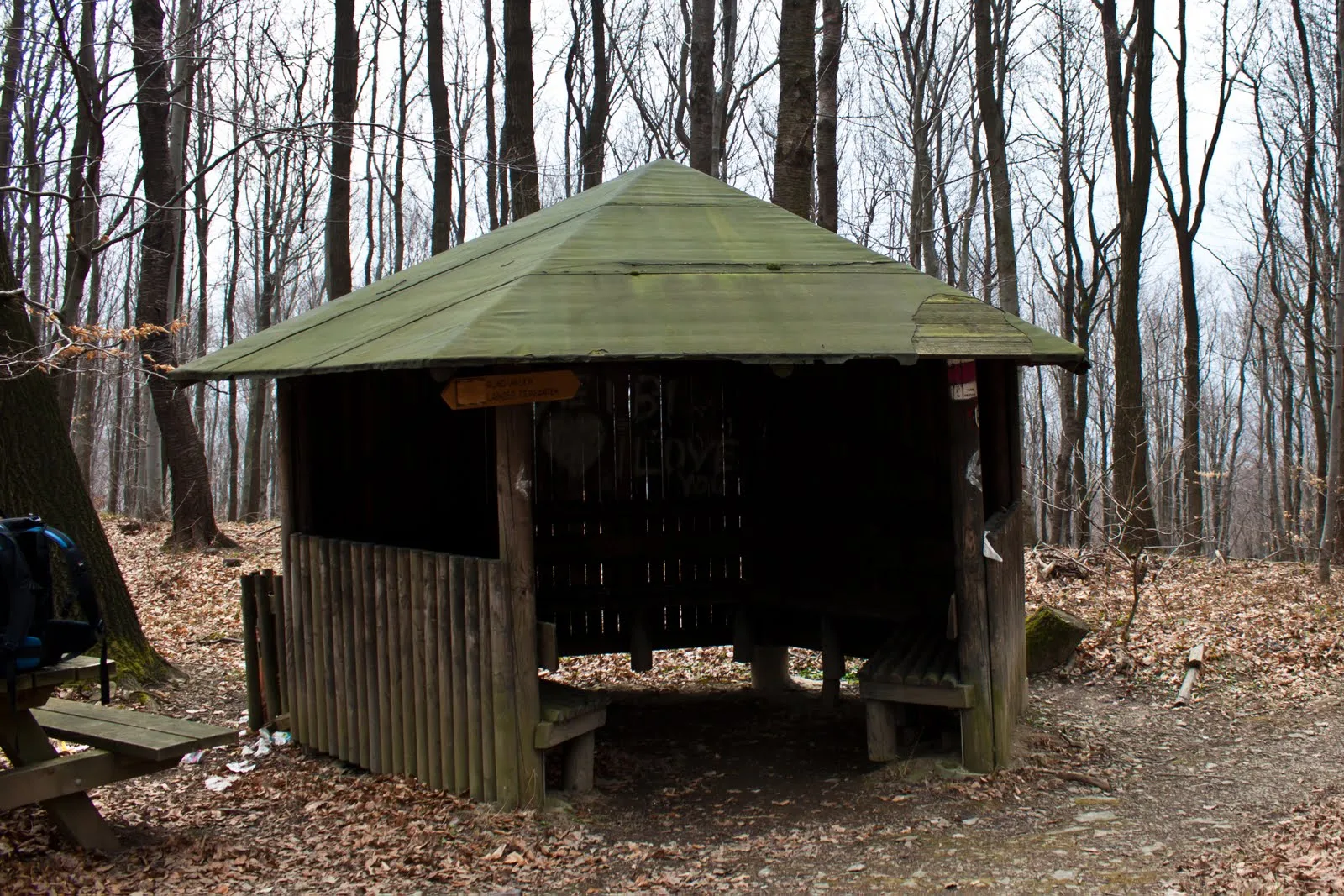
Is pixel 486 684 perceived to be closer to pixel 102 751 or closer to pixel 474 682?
pixel 474 682

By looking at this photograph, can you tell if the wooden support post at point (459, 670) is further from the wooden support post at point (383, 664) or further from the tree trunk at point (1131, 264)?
the tree trunk at point (1131, 264)

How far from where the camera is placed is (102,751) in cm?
496

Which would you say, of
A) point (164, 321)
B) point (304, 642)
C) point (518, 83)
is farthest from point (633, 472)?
point (164, 321)

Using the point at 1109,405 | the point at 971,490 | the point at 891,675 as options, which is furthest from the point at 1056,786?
the point at 1109,405

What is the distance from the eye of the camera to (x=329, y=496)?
295 inches

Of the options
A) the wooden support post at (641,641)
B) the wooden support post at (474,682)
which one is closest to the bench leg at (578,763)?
the wooden support post at (474,682)

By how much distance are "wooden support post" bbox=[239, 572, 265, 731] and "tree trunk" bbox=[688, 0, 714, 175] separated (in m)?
10.7

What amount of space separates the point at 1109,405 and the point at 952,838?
3508 cm

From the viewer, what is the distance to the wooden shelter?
5465 millimetres

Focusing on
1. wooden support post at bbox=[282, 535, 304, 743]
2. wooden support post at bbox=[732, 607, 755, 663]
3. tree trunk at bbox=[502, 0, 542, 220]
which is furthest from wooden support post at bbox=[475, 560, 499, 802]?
tree trunk at bbox=[502, 0, 542, 220]

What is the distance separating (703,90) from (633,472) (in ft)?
30.1

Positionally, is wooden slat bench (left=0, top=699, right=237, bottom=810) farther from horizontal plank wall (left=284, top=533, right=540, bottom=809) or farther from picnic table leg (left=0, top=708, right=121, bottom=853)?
horizontal plank wall (left=284, top=533, right=540, bottom=809)

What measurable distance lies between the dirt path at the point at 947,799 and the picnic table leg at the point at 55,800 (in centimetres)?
221

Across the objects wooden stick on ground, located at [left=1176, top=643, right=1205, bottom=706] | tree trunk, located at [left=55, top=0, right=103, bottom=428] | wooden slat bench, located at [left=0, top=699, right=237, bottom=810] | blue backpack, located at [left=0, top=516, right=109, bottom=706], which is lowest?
wooden stick on ground, located at [left=1176, top=643, right=1205, bottom=706]
